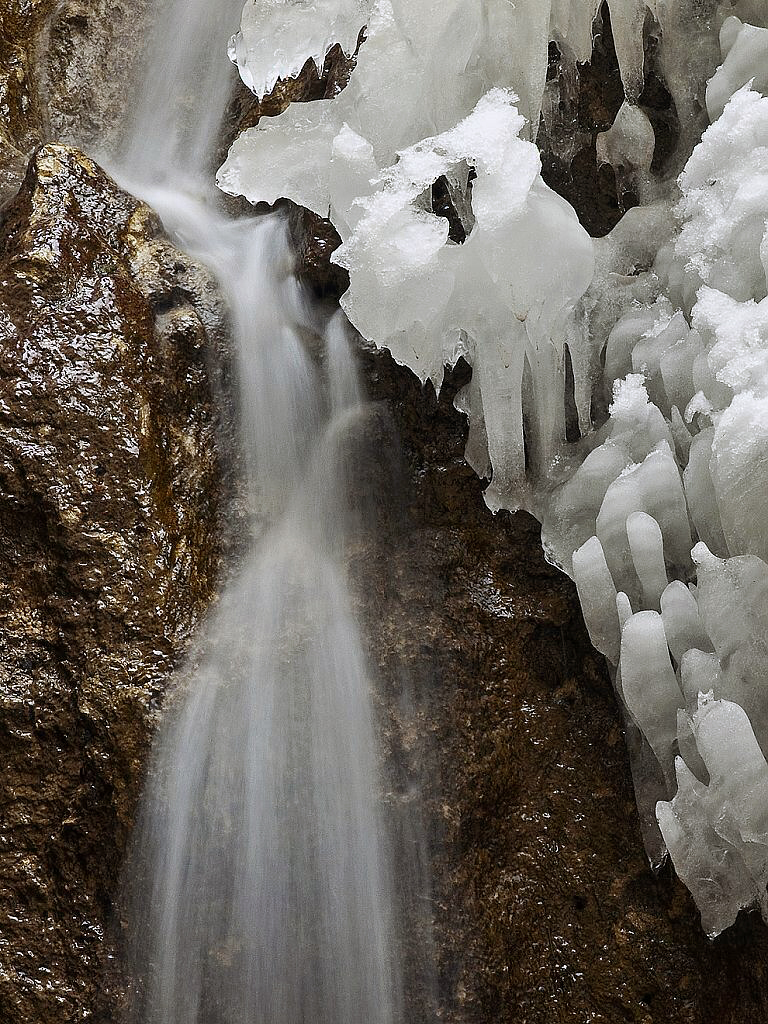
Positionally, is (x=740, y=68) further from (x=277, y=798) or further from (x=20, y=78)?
(x=20, y=78)

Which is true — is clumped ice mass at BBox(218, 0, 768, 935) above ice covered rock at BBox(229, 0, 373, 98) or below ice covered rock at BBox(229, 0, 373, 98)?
below

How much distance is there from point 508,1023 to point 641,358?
5.41ft

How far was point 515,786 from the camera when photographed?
2400 millimetres

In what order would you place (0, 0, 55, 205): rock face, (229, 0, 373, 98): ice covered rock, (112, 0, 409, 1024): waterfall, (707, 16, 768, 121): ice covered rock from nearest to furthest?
1. (112, 0, 409, 1024): waterfall
2. (707, 16, 768, 121): ice covered rock
3. (229, 0, 373, 98): ice covered rock
4. (0, 0, 55, 205): rock face

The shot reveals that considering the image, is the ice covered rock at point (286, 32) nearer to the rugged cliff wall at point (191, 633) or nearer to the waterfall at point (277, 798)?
the rugged cliff wall at point (191, 633)

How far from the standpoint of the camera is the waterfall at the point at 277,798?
2295mm

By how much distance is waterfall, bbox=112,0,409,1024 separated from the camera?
2295 mm

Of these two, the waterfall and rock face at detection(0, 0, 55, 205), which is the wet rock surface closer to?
the waterfall

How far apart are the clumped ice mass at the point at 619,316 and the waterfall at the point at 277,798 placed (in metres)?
0.59

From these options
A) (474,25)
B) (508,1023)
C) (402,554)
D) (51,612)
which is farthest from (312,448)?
(508,1023)

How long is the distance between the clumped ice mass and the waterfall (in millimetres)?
592

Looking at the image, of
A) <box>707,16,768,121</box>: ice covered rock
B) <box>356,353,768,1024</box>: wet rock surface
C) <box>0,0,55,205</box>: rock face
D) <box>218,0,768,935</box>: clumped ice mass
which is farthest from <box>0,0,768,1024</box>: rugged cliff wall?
<box>0,0,55,205</box>: rock face

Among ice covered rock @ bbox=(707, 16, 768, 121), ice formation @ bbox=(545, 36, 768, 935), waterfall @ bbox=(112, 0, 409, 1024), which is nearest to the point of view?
ice formation @ bbox=(545, 36, 768, 935)

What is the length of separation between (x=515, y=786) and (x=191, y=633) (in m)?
0.95
